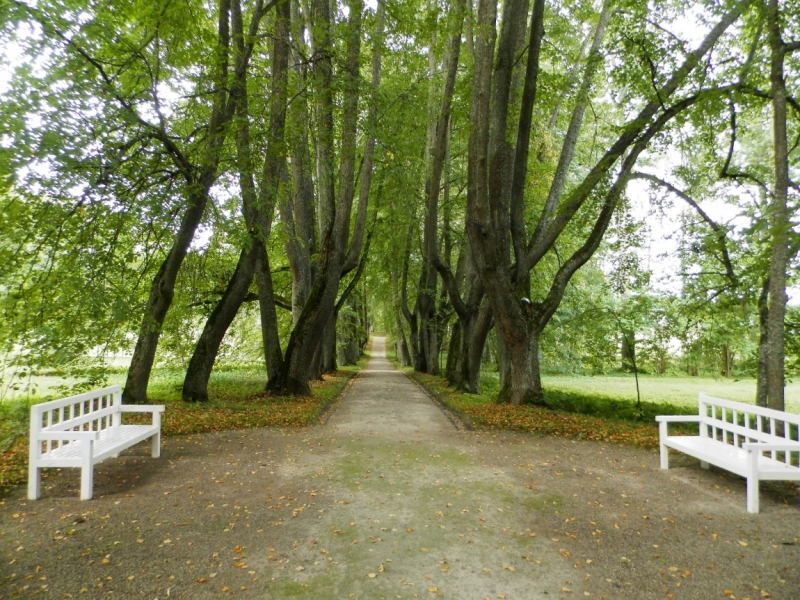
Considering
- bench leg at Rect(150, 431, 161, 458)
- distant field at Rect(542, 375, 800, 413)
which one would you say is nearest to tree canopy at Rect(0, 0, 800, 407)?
bench leg at Rect(150, 431, 161, 458)

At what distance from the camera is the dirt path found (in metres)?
3.07

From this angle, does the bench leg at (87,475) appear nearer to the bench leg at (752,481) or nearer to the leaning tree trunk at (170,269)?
the leaning tree trunk at (170,269)

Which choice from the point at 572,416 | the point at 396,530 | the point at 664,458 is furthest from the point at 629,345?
the point at 396,530

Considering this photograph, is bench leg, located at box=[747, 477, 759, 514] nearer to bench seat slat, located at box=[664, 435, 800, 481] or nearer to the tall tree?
bench seat slat, located at box=[664, 435, 800, 481]

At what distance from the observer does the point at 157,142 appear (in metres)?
7.49

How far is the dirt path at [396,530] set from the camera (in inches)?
121

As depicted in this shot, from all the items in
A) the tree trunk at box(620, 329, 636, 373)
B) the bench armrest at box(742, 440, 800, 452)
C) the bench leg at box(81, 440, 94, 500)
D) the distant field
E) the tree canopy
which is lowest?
the distant field

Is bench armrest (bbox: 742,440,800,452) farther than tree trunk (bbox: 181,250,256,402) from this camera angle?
No

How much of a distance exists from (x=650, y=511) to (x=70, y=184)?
7130 mm

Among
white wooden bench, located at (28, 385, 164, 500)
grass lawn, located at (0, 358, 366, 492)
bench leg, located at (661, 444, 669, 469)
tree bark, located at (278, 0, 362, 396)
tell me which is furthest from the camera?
tree bark, located at (278, 0, 362, 396)

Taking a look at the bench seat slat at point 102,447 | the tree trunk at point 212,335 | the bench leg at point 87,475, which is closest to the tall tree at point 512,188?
the tree trunk at point 212,335

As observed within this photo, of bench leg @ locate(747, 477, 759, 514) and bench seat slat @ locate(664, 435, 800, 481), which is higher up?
bench seat slat @ locate(664, 435, 800, 481)

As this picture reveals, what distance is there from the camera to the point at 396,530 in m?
3.95

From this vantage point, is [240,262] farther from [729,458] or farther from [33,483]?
[729,458]
